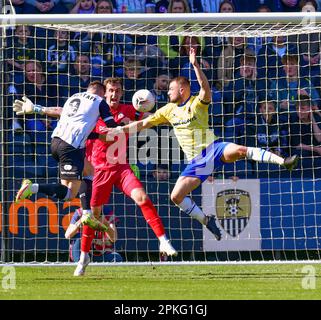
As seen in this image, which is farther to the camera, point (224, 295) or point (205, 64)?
point (205, 64)

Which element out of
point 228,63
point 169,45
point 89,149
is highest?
point 169,45

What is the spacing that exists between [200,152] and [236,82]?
2949 mm

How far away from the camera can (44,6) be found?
14453 mm

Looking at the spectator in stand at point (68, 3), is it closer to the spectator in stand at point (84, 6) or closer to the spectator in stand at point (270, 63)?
the spectator in stand at point (84, 6)

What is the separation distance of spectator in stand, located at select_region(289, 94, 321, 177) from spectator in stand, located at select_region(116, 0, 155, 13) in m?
2.83

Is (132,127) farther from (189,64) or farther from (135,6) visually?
(135,6)

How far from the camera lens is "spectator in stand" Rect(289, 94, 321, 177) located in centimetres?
1328

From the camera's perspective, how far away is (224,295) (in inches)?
326

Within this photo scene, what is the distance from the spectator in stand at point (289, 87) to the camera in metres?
13.3

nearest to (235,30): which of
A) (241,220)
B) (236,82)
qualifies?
(236,82)

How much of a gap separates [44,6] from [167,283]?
629 cm

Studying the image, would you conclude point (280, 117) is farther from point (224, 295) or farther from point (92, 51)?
point (224, 295)

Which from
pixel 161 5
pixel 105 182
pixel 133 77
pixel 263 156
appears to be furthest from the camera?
pixel 161 5

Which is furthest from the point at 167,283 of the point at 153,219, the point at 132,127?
the point at 132,127
